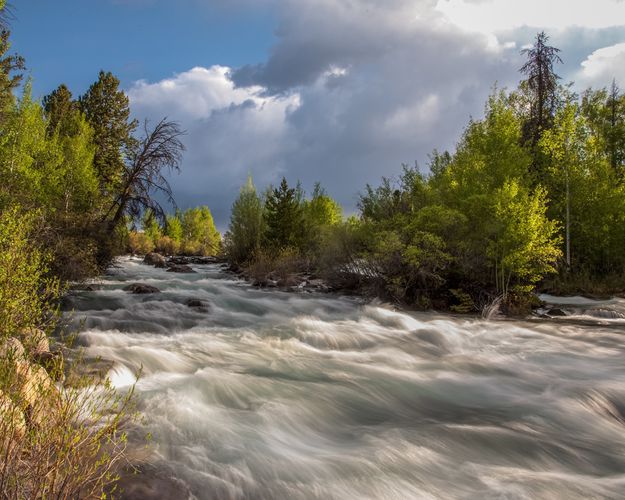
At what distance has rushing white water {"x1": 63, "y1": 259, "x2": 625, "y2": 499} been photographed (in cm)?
429

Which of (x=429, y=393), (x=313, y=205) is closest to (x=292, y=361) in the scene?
(x=429, y=393)

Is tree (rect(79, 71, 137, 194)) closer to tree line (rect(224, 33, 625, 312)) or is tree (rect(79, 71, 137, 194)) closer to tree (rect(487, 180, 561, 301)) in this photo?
tree line (rect(224, 33, 625, 312))

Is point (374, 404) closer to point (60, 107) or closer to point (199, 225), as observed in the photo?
point (60, 107)

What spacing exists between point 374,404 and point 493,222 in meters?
11.2

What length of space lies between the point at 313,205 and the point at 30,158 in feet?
92.2

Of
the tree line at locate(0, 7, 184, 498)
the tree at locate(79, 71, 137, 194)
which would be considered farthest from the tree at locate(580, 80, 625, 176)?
the tree at locate(79, 71, 137, 194)

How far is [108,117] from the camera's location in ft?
129

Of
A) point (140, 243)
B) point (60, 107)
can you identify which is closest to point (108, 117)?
point (60, 107)

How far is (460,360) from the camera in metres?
9.38

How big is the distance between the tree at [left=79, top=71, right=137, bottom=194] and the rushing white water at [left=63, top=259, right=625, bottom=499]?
1167 inches

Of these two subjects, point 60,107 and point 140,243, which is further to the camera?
point 140,243

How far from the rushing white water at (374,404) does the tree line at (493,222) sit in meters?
3.31

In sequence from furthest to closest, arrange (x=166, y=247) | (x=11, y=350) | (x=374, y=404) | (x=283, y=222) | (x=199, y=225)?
(x=199, y=225)
(x=166, y=247)
(x=283, y=222)
(x=374, y=404)
(x=11, y=350)

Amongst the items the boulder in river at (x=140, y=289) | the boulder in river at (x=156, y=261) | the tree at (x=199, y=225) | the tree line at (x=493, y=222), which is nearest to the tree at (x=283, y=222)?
the tree line at (x=493, y=222)
